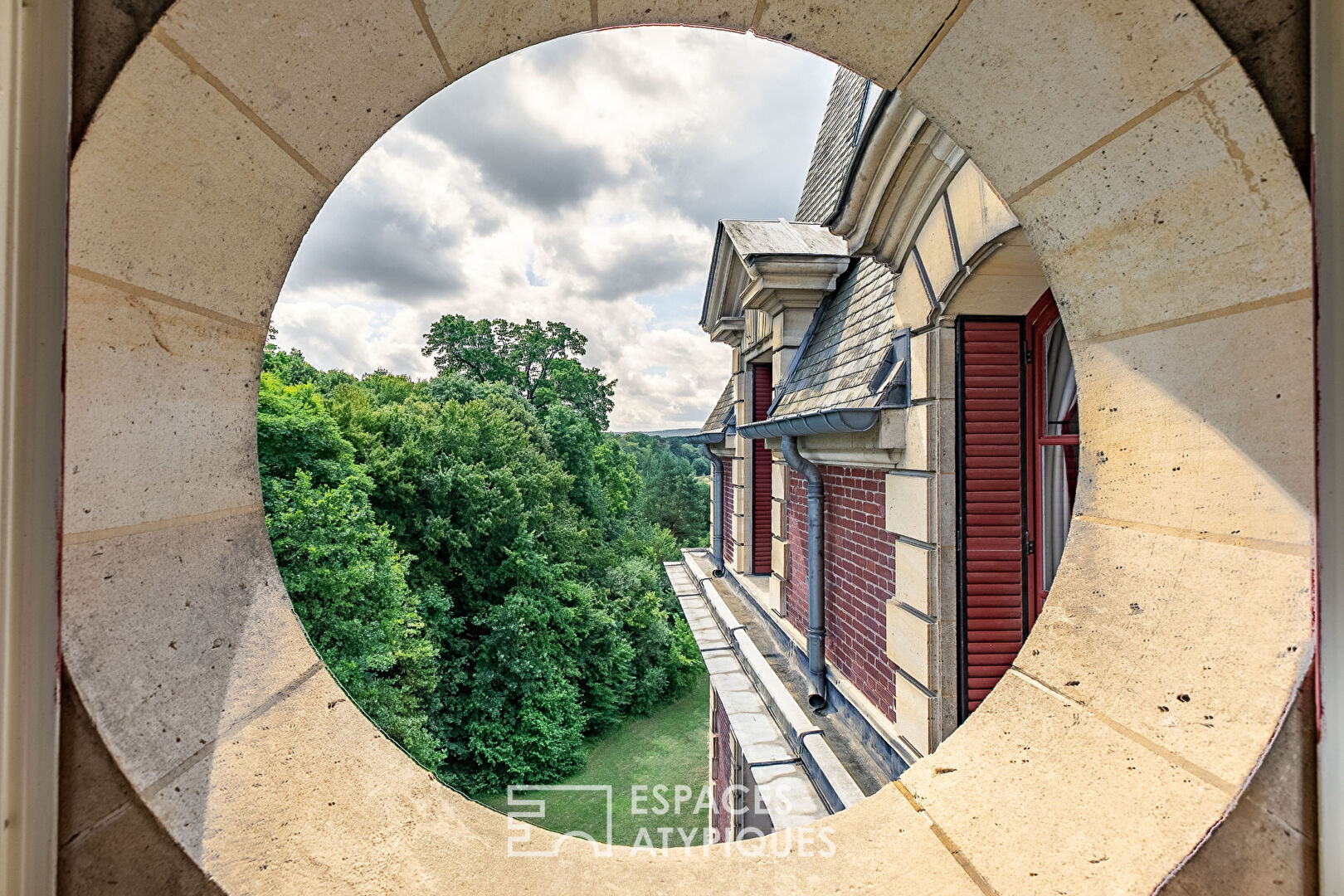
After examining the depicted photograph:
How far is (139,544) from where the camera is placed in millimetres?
1062

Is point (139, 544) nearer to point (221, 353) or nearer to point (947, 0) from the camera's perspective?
point (221, 353)

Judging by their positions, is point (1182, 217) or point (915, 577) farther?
point (915, 577)

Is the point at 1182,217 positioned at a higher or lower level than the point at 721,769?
higher

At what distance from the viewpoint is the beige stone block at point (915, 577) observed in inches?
123

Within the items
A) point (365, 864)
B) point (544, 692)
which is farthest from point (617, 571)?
point (365, 864)

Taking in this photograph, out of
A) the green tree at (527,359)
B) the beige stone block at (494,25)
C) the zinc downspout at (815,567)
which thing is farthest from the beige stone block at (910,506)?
the green tree at (527,359)

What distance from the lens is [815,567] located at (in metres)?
4.72

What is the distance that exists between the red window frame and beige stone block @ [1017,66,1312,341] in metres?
2.02

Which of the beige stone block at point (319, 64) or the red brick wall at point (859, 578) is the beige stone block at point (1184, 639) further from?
the red brick wall at point (859, 578)

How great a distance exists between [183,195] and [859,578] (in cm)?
408

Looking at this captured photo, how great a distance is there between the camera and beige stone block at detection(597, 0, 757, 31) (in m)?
1.26

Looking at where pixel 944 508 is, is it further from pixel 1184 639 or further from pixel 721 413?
pixel 721 413

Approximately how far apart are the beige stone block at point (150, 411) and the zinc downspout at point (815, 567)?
4.04 meters

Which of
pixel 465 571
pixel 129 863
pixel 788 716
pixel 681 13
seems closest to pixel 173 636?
pixel 129 863
